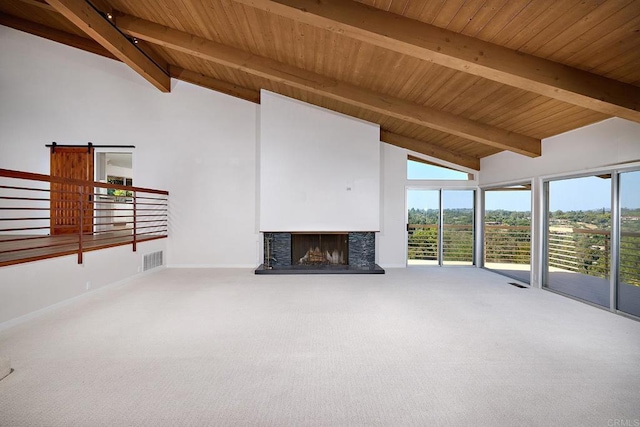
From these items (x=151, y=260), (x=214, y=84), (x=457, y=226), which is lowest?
(x=151, y=260)

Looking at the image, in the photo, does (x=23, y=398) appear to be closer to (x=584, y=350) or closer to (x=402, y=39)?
(x=402, y=39)

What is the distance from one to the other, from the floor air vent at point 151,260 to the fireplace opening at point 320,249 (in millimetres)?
2663

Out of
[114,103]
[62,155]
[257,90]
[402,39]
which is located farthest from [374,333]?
[62,155]

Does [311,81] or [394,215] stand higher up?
[311,81]

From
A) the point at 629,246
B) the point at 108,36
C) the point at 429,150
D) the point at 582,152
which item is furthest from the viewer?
the point at 429,150

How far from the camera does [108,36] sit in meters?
4.56

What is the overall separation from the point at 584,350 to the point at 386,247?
13.3 ft

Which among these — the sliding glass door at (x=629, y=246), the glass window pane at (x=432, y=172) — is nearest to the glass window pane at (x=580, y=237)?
the sliding glass door at (x=629, y=246)

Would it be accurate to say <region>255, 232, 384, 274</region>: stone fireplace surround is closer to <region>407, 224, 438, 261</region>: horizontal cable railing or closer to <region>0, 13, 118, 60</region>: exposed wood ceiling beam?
<region>407, 224, 438, 261</region>: horizontal cable railing

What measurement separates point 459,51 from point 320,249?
431 cm

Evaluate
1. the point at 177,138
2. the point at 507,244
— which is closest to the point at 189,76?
the point at 177,138

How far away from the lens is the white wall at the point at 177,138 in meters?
6.22

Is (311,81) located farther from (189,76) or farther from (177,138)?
(177,138)

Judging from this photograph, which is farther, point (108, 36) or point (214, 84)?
point (214, 84)
